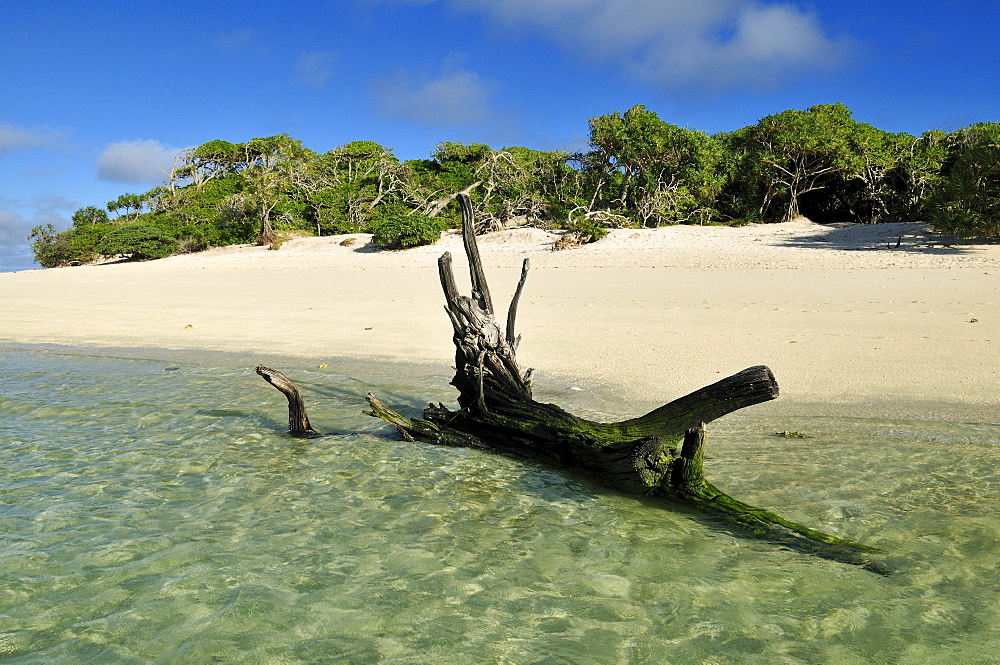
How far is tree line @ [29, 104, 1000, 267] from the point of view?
92.0 feet

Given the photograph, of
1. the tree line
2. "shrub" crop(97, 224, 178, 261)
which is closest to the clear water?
the tree line

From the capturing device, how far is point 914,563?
10.7 feet

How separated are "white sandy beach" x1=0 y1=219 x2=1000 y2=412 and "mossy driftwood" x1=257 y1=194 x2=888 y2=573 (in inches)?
72.6

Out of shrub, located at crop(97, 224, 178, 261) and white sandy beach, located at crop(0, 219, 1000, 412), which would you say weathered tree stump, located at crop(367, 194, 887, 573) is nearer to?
white sandy beach, located at crop(0, 219, 1000, 412)

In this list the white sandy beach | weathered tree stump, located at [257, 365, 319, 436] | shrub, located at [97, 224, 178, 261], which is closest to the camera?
weathered tree stump, located at [257, 365, 319, 436]

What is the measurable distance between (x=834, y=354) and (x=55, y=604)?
280 inches

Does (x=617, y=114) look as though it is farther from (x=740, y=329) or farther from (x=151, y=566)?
(x=151, y=566)

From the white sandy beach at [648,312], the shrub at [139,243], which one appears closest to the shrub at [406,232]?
the white sandy beach at [648,312]

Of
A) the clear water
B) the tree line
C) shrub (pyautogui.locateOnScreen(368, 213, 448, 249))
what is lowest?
the clear water

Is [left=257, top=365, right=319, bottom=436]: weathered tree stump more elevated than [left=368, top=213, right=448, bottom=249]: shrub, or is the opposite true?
[left=368, top=213, right=448, bottom=249]: shrub

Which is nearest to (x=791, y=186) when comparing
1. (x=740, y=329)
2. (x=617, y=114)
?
(x=617, y=114)

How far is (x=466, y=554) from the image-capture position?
351 cm

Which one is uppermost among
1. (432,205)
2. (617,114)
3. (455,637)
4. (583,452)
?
(617,114)

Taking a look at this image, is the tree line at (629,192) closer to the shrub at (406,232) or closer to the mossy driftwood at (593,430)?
the shrub at (406,232)
